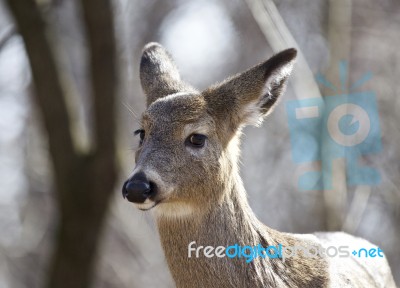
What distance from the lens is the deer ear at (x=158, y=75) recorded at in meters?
→ 6.37

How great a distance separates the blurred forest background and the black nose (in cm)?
117

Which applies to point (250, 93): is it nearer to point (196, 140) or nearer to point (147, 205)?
point (196, 140)

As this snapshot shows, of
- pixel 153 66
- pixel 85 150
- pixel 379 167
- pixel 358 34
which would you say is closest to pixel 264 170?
pixel 358 34

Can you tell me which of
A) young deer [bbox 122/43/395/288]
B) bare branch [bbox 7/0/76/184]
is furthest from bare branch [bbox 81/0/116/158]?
young deer [bbox 122/43/395/288]

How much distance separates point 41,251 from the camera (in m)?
21.7

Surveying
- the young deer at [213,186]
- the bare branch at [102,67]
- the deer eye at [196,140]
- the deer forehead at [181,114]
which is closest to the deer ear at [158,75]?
the young deer at [213,186]

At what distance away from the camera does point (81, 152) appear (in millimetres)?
10070

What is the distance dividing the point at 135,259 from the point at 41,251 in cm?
448

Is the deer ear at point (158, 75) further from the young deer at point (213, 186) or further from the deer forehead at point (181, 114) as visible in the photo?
the deer forehead at point (181, 114)

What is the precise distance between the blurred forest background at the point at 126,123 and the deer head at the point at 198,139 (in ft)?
2.35

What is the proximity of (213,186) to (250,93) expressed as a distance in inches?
30.5

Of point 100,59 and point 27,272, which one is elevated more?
point 100,59

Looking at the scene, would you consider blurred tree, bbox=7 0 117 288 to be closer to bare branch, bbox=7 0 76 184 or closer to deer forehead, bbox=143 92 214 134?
bare branch, bbox=7 0 76 184

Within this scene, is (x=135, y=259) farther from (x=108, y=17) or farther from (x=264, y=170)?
(x=108, y=17)
